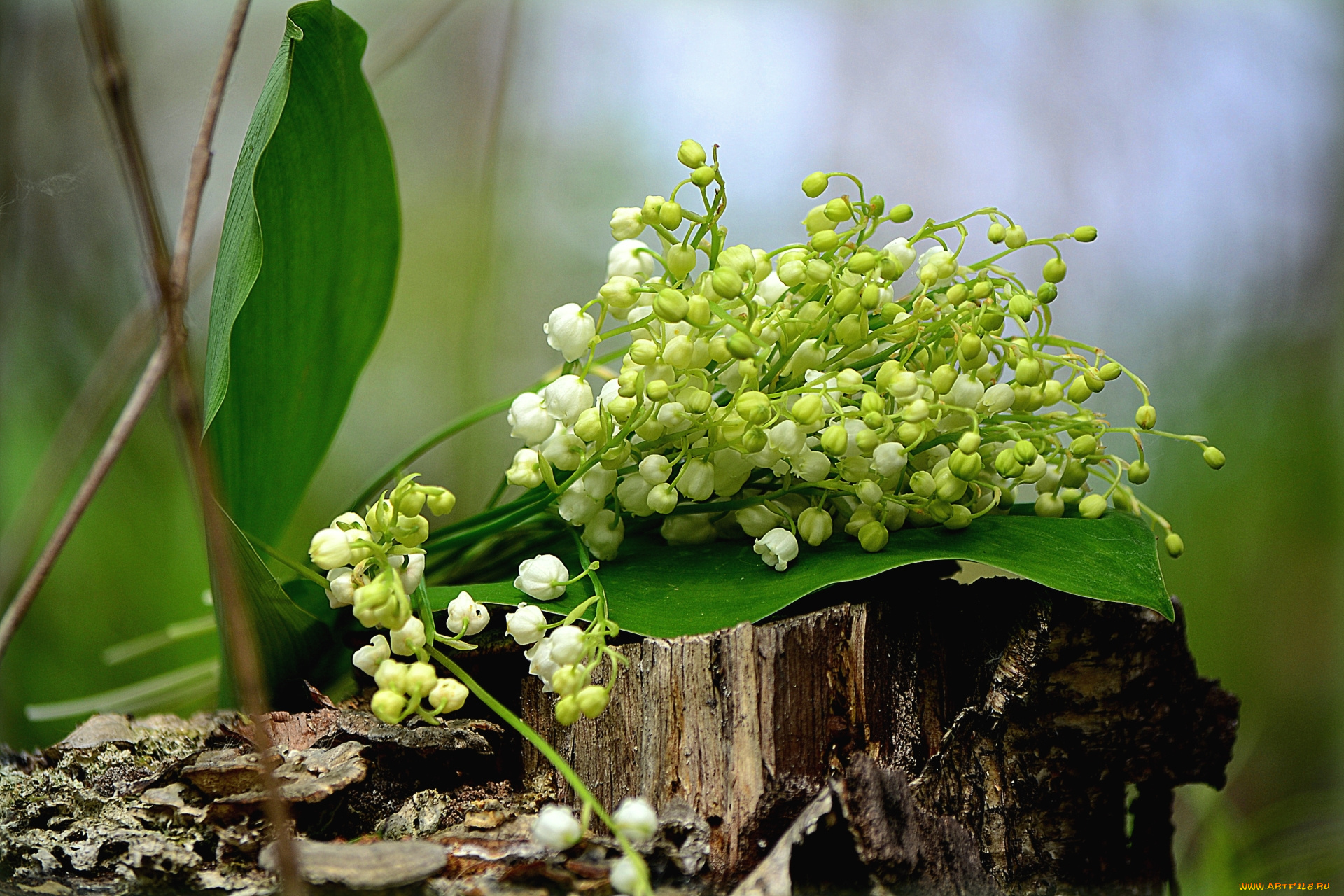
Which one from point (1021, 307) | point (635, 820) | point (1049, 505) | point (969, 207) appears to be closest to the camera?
point (635, 820)

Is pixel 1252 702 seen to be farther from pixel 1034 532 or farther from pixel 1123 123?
pixel 1034 532

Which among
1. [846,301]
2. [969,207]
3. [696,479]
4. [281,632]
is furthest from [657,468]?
[969,207]

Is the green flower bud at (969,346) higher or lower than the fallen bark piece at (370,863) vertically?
higher

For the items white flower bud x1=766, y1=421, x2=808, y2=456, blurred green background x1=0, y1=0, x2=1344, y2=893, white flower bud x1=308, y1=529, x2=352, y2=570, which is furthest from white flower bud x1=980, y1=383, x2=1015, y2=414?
blurred green background x1=0, y1=0, x2=1344, y2=893

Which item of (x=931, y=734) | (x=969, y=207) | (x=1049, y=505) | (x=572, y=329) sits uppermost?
(x=969, y=207)

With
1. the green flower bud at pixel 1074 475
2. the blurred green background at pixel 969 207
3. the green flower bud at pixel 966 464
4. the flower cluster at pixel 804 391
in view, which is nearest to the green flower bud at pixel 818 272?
the flower cluster at pixel 804 391

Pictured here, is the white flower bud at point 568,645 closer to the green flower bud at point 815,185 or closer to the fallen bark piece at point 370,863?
the fallen bark piece at point 370,863

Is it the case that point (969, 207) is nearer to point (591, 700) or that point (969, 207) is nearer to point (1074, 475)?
point (1074, 475)
